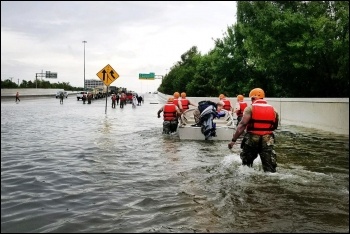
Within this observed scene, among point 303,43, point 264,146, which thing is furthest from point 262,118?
point 303,43

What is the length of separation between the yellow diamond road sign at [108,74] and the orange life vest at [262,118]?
2199 centimetres

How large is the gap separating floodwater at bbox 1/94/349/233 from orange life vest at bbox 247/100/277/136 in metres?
0.96

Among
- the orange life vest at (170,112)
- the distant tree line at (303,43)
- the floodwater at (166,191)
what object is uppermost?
the distant tree line at (303,43)

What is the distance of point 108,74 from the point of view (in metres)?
29.3

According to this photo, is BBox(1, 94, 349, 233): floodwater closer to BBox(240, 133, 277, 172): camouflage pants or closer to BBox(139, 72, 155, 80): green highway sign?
BBox(240, 133, 277, 172): camouflage pants

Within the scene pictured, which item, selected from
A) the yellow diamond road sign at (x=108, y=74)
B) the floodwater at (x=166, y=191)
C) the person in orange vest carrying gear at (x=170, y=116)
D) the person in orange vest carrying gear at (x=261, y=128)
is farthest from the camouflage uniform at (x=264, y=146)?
the yellow diamond road sign at (x=108, y=74)

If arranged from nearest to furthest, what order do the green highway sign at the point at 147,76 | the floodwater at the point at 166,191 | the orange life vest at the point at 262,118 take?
the floodwater at the point at 166,191, the orange life vest at the point at 262,118, the green highway sign at the point at 147,76

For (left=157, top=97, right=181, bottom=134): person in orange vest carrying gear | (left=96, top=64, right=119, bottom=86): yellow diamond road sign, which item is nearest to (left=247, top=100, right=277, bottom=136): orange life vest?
(left=157, top=97, right=181, bottom=134): person in orange vest carrying gear

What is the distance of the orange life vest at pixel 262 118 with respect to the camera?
820 cm

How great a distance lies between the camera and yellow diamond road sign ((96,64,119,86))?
29.2 metres

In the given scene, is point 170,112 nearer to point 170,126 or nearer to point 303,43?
point 170,126

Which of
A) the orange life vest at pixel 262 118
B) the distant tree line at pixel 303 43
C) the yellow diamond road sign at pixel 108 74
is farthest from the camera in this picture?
the yellow diamond road sign at pixel 108 74

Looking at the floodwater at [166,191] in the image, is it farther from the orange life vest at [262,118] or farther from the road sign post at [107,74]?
the road sign post at [107,74]

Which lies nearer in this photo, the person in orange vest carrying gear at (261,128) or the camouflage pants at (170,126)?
the person in orange vest carrying gear at (261,128)
